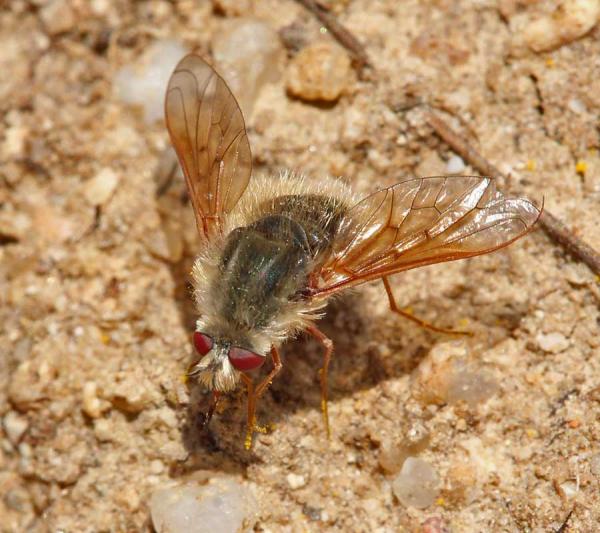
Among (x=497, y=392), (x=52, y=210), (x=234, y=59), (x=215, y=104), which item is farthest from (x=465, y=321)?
(x=52, y=210)

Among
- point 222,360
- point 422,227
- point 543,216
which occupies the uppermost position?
point 422,227

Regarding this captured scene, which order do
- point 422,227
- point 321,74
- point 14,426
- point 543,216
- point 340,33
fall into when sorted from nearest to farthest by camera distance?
point 422,227 → point 543,216 → point 14,426 → point 321,74 → point 340,33

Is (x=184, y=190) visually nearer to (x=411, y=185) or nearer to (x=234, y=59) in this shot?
(x=234, y=59)

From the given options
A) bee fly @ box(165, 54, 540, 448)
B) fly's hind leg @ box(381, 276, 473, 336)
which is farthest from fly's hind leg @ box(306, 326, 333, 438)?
fly's hind leg @ box(381, 276, 473, 336)

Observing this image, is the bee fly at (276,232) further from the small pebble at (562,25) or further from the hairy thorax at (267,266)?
the small pebble at (562,25)

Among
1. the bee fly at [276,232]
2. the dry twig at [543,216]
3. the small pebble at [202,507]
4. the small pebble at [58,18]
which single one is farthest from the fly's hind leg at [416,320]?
the small pebble at [58,18]

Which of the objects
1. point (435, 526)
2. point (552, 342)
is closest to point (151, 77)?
point (552, 342)

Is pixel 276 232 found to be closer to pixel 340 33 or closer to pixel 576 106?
pixel 340 33
